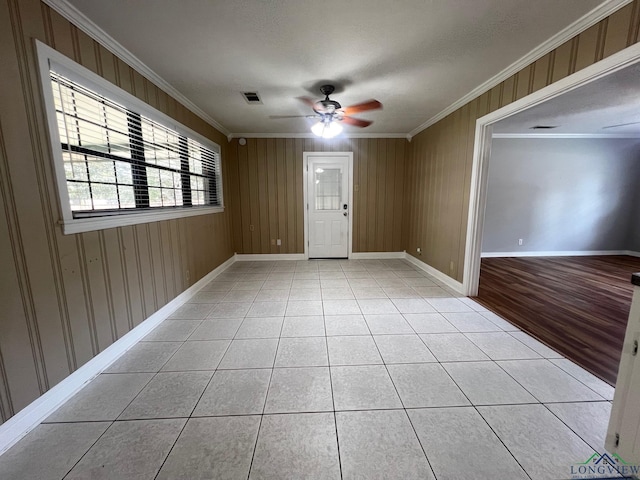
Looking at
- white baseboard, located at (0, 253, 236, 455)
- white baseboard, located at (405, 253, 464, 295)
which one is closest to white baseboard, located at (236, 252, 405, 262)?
white baseboard, located at (405, 253, 464, 295)

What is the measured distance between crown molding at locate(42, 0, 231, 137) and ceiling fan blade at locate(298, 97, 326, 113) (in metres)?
1.39

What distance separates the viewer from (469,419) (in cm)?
139

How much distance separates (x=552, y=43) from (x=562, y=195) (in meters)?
4.44

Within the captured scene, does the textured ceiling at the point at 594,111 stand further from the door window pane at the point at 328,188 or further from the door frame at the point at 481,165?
the door window pane at the point at 328,188

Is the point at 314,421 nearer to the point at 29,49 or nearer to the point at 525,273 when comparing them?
the point at 29,49

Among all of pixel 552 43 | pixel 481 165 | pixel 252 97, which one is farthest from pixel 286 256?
pixel 552 43

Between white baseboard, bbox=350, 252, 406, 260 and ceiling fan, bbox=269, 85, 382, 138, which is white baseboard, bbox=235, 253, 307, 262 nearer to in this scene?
white baseboard, bbox=350, 252, 406, 260

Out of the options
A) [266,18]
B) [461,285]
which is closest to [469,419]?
[461,285]

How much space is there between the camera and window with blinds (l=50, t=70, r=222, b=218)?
163cm

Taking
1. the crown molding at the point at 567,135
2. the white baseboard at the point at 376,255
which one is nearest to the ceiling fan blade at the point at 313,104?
the white baseboard at the point at 376,255

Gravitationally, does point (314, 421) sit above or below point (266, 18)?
below

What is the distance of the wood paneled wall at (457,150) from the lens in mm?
1643

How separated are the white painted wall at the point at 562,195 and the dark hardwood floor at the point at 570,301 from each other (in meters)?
0.51

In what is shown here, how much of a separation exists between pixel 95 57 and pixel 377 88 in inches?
96.7
